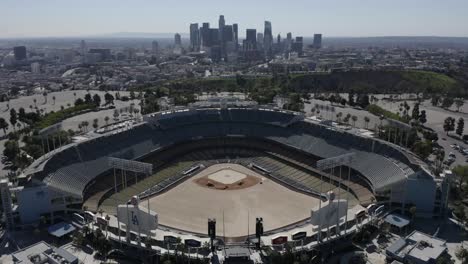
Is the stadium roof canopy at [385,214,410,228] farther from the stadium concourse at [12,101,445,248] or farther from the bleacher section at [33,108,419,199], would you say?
the bleacher section at [33,108,419,199]

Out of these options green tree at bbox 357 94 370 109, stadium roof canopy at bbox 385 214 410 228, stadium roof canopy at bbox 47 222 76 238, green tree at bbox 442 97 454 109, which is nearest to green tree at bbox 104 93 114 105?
stadium roof canopy at bbox 47 222 76 238

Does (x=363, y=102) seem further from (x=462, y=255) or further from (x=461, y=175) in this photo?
(x=462, y=255)

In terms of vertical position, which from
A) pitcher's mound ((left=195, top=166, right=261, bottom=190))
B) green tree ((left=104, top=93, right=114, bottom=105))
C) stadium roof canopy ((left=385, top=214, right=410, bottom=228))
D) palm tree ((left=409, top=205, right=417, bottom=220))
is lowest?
pitcher's mound ((left=195, top=166, right=261, bottom=190))

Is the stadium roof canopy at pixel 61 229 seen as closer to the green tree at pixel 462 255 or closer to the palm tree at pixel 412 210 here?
the palm tree at pixel 412 210

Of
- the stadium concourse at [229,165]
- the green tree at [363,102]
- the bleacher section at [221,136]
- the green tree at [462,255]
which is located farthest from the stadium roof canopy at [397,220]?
the green tree at [363,102]

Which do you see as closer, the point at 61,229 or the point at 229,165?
the point at 61,229

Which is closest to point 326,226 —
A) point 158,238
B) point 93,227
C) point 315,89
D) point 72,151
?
point 158,238

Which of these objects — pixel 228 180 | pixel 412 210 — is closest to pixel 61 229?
pixel 228 180

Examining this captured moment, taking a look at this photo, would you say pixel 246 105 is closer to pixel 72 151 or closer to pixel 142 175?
pixel 142 175
